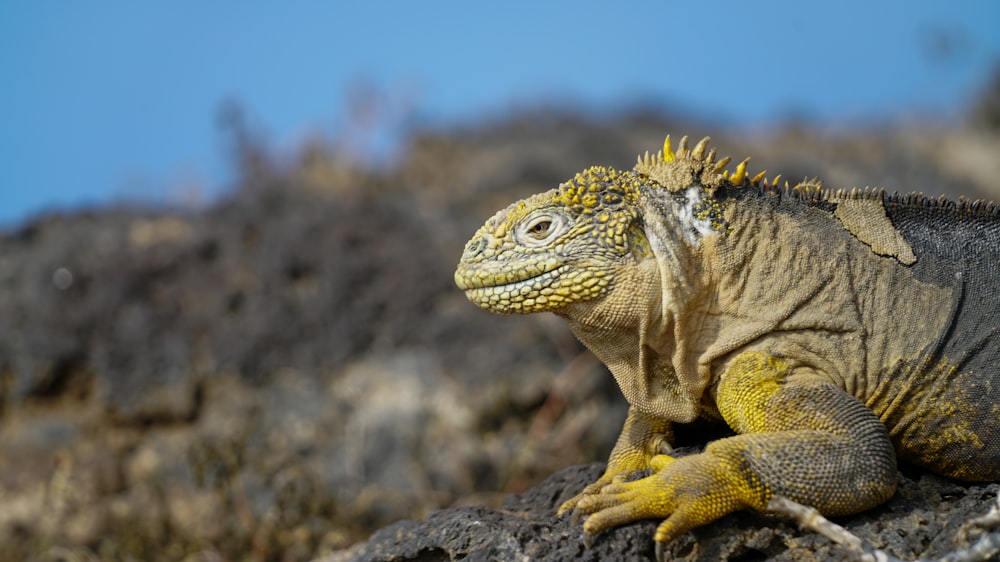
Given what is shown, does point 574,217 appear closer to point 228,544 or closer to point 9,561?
point 228,544

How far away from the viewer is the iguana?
363cm

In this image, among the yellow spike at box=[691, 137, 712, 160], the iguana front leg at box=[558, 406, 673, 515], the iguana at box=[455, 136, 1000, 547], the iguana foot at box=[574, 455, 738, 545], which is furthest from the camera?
the iguana front leg at box=[558, 406, 673, 515]

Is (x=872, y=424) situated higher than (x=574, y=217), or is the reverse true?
(x=574, y=217)

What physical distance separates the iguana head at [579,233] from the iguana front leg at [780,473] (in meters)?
0.75

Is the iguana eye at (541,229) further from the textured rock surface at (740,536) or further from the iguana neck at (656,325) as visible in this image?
the textured rock surface at (740,536)

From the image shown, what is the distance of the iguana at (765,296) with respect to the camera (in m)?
3.63

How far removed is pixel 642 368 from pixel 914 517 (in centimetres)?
110

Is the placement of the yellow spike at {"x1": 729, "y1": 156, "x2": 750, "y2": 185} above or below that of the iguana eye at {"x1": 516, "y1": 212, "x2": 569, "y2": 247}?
above

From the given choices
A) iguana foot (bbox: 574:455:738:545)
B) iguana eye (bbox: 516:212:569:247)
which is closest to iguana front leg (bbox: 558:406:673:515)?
iguana foot (bbox: 574:455:738:545)

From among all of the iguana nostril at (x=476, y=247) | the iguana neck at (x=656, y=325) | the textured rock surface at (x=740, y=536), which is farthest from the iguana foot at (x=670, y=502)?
the iguana nostril at (x=476, y=247)

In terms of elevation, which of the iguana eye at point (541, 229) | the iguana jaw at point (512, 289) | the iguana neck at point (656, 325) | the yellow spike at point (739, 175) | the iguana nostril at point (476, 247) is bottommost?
the iguana neck at point (656, 325)

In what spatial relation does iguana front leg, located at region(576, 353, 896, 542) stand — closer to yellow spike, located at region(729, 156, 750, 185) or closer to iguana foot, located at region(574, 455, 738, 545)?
iguana foot, located at region(574, 455, 738, 545)

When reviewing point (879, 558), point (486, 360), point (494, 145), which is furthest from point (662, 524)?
point (494, 145)

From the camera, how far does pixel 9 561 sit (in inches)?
307
